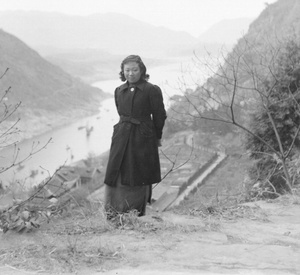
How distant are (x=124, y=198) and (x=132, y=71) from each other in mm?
1108

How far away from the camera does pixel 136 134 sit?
3480 mm

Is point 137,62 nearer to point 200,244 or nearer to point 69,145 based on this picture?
point 200,244

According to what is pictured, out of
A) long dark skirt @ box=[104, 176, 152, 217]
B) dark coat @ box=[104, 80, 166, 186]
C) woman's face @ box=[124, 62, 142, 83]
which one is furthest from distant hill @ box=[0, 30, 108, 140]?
woman's face @ box=[124, 62, 142, 83]

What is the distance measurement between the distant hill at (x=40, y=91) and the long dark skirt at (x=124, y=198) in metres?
45.1

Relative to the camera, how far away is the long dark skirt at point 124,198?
357cm

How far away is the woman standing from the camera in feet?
11.3

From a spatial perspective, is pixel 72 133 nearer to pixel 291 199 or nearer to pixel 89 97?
pixel 89 97

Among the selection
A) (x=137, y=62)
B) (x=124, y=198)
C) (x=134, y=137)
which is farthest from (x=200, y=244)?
(x=137, y=62)

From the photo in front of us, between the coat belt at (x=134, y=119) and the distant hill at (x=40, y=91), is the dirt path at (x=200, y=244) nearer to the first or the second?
the coat belt at (x=134, y=119)

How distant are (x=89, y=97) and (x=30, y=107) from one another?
15.5 m

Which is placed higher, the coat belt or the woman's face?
the woman's face

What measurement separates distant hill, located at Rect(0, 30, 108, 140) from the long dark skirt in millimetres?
45061

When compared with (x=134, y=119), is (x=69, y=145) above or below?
below

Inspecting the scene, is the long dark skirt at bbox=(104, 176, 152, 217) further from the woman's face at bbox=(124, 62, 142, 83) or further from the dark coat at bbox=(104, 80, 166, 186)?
the woman's face at bbox=(124, 62, 142, 83)
